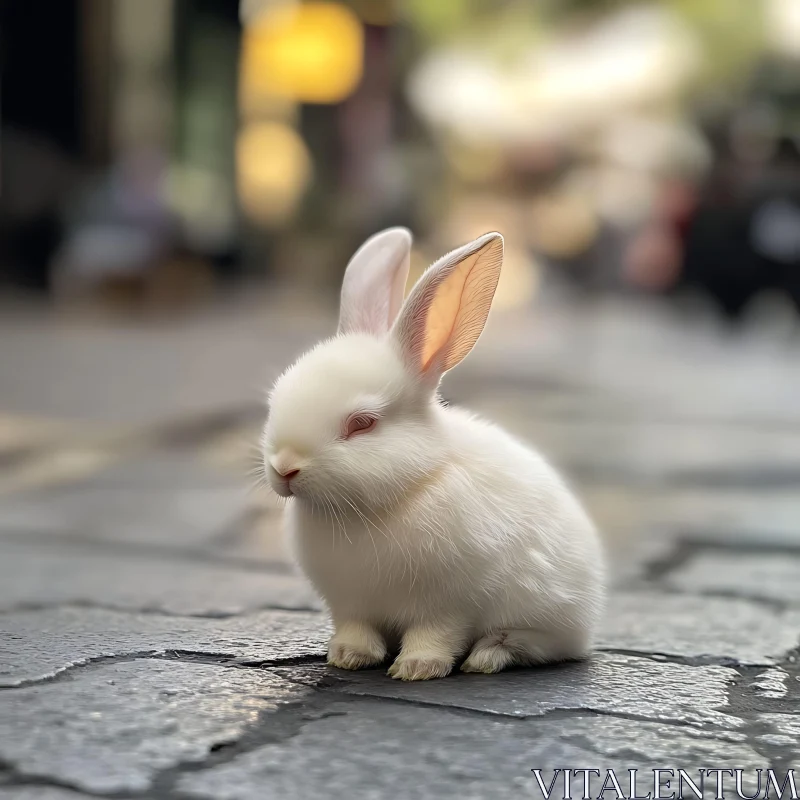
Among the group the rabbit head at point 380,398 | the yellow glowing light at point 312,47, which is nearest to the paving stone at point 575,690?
the rabbit head at point 380,398

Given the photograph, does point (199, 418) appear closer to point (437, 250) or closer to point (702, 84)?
point (437, 250)

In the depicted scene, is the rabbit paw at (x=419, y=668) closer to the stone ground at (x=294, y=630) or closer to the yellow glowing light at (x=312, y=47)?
the stone ground at (x=294, y=630)

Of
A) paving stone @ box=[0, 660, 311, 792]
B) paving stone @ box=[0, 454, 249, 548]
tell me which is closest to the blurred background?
paving stone @ box=[0, 454, 249, 548]

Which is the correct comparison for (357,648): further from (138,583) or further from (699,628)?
(138,583)

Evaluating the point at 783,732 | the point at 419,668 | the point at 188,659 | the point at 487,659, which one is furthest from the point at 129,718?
the point at 783,732

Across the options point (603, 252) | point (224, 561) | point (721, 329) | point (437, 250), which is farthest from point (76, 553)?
point (603, 252)
